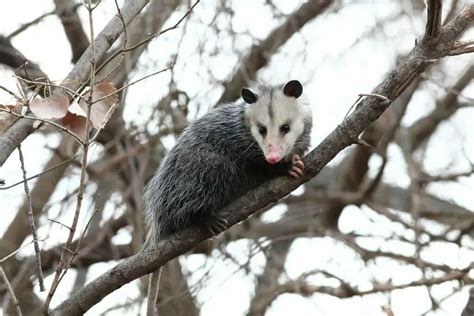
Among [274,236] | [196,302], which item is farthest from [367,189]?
[196,302]

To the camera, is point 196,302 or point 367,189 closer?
point 196,302

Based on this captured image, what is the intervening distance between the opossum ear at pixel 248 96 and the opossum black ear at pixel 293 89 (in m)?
0.13

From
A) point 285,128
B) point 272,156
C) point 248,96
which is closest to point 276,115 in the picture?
point 285,128

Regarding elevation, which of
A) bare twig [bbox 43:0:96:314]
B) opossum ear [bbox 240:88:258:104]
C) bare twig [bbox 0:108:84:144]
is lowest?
bare twig [bbox 43:0:96:314]

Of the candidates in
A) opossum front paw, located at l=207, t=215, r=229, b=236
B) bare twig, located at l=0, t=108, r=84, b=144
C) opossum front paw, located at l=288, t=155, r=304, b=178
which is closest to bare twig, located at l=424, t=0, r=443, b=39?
opossum front paw, located at l=288, t=155, r=304, b=178

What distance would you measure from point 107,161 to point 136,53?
84 centimetres

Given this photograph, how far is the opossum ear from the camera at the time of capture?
3.39m

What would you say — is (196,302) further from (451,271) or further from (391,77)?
(391,77)

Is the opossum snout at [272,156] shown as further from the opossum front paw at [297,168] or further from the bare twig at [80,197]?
the bare twig at [80,197]

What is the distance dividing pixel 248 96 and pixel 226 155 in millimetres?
283

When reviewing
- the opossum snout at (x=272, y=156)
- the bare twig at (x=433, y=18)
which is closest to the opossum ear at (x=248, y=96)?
the opossum snout at (x=272, y=156)

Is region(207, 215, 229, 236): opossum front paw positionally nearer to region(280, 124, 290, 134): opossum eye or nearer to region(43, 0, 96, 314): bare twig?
region(280, 124, 290, 134): opossum eye

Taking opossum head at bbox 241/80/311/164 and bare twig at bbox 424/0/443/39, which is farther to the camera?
opossum head at bbox 241/80/311/164

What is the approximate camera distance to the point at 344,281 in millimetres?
4758
